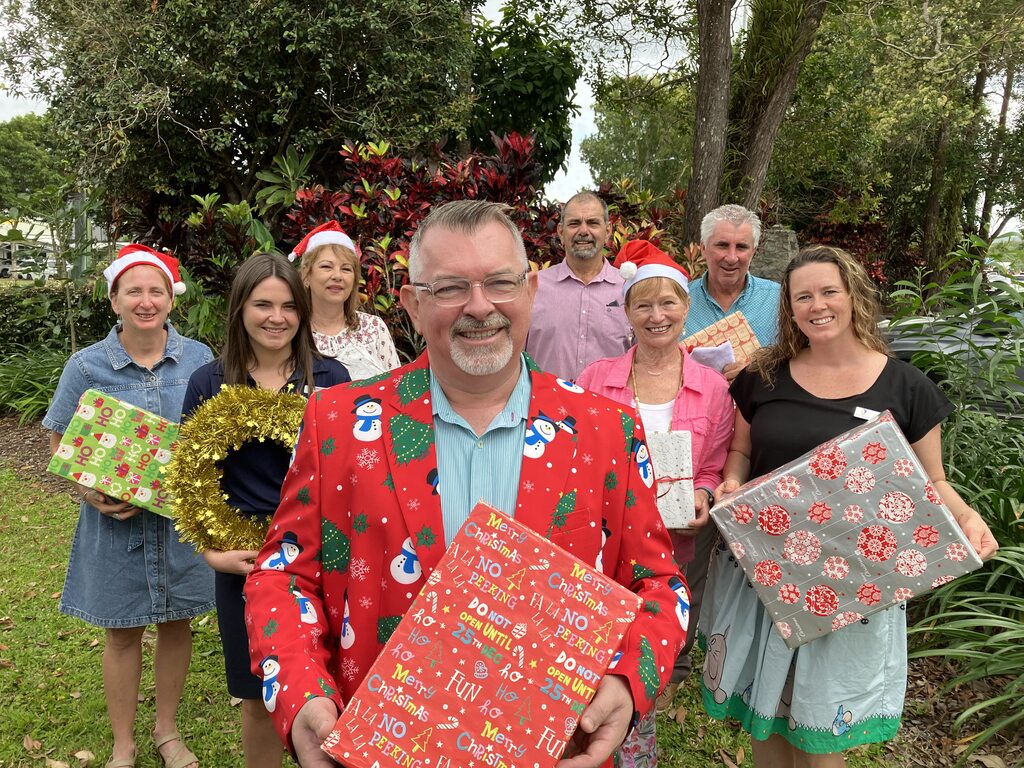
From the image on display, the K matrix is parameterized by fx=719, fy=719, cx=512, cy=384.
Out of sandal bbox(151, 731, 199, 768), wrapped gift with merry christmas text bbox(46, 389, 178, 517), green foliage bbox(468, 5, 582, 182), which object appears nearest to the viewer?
wrapped gift with merry christmas text bbox(46, 389, 178, 517)

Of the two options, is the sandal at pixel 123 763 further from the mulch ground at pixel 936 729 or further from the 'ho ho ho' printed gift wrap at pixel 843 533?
the mulch ground at pixel 936 729

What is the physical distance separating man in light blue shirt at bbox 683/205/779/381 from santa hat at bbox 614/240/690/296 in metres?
0.56

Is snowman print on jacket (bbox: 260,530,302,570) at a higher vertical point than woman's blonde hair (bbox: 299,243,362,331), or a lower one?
lower

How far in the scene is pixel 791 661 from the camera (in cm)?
261

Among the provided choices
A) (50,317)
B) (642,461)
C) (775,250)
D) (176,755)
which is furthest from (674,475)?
(50,317)

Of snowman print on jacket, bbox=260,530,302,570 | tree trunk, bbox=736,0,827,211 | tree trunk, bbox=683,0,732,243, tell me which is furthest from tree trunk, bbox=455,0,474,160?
snowman print on jacket, bbox=260,530,302,570

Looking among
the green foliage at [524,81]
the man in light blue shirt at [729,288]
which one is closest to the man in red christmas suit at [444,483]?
the man in light blue shirt at [729,288]

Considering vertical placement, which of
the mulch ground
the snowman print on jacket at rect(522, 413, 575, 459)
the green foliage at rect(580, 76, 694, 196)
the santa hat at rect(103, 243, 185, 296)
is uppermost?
the green foliage at rect(580, 76, 694, 196)

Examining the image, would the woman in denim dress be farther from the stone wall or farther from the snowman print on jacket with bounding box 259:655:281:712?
the stone wall

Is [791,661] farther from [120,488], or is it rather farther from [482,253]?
[120,488]

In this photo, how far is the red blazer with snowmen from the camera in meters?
1.58

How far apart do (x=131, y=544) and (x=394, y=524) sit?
2.13 meters

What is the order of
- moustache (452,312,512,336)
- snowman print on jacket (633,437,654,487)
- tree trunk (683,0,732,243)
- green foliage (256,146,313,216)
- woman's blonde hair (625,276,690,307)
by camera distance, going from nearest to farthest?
moustache (452,312,512,336)
snowman print on jacket (633,437,654,487)
woman's blonde hair (625,276,690,307)
tree trunk (683,0,732,243)
green foliage (256,146,313,216)

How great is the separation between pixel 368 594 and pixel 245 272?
1746mm
